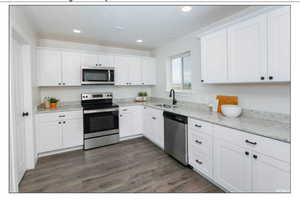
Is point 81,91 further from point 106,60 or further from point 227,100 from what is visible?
point 227,100

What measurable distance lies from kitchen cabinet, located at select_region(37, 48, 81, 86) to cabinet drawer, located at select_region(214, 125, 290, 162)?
9.96 feet

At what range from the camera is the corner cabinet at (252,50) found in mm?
1371

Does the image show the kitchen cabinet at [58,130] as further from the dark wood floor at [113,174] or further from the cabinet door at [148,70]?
the cabinet door at [148,70]

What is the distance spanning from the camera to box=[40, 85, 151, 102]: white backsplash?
3110 millimetres

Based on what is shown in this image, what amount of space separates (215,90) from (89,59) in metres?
2.82

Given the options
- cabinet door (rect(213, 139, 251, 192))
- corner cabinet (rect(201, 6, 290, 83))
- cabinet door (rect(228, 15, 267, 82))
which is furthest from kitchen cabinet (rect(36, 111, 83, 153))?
cabinet door (rect(228, 15, 267, 82))

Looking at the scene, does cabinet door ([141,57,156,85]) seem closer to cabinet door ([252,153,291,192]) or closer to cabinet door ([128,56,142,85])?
cabinet door ([128,56,142,85])

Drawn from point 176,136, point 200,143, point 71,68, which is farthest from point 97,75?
point 200,143

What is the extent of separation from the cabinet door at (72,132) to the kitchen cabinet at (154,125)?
4.82ft

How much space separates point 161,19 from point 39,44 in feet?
8.94

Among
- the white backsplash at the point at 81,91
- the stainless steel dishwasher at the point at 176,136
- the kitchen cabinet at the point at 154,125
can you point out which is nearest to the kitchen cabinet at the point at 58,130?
the white backsplash at the point at 81,91

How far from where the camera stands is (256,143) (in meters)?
1.31
